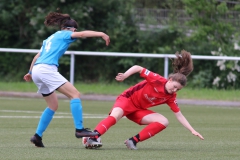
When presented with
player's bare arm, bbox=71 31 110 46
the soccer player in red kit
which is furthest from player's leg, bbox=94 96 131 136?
player's bare arm, bbox=71 31 110 46

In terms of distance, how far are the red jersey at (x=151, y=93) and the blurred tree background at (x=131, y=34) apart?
12982mm

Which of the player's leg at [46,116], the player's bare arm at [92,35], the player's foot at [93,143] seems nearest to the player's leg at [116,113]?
the player's foot at [93,143]

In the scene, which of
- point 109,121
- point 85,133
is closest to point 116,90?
point 109,121

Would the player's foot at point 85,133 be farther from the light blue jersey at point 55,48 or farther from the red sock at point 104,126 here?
the light blue jersey at point 55,48

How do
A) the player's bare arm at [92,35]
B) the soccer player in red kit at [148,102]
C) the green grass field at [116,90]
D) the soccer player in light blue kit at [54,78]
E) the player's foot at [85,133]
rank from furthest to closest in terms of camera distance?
the green grass field at [116,90] → the soccer player in light blue kit at [54,78] → the soccer player in red kit at [148,102] → the player's foot at [85,133] → the player's bare arm at [92,35]

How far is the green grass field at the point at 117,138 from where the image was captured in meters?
8.88

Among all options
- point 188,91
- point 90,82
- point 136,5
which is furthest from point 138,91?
point 136,5

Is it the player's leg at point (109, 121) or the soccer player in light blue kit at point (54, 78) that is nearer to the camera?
the player's leg at point (109, 121)

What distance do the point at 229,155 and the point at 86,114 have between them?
23.9ft

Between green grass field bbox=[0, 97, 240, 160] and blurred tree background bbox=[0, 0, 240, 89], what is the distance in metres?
6.15

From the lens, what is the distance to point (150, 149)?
9805 millimetres

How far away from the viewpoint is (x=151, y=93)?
9.71 m

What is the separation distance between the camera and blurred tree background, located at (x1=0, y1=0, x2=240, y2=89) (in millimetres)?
23938

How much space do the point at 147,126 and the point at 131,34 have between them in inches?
700
